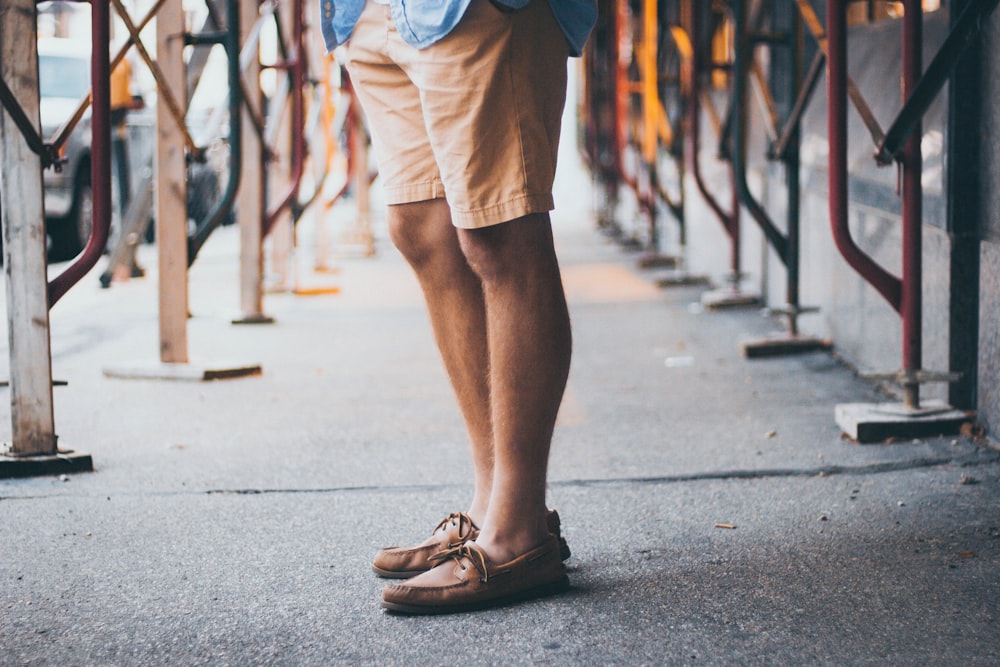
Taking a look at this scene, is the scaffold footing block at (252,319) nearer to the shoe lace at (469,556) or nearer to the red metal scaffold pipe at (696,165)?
the red metal scaffold pipe at (696,165)

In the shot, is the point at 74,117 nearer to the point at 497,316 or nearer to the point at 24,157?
the point at 24,157

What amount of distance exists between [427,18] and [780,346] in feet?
10.00

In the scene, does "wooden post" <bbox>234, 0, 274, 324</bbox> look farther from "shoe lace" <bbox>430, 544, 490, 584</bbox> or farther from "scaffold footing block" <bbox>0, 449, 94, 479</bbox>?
"shoe lace" <bbox>430, 544, 490, 584</bbox>

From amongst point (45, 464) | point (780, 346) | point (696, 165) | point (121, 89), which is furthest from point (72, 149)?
point (45, 464)

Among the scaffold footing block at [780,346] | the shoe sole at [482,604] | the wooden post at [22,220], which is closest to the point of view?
the shoe sole at [482,604]

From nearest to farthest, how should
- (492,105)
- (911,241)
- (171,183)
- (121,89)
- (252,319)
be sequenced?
(492,105) → (911,241) → (171,183) → (252,319) → (121,89)

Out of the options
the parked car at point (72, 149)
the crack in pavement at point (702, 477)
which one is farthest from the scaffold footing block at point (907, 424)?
the parked car at point (72, 149)

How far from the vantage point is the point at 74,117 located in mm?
3338

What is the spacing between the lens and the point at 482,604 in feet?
6.79

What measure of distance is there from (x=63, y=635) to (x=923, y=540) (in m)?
1.52

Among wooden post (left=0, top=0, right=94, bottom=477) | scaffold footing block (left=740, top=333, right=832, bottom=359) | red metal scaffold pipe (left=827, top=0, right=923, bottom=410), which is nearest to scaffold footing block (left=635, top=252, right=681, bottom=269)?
scaffold footing block (left=740, top=333, right=832, bottom=359)

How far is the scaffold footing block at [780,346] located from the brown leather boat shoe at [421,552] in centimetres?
267

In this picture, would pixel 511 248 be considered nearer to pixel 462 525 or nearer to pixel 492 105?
pixel 492 105

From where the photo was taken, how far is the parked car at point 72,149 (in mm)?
8906
